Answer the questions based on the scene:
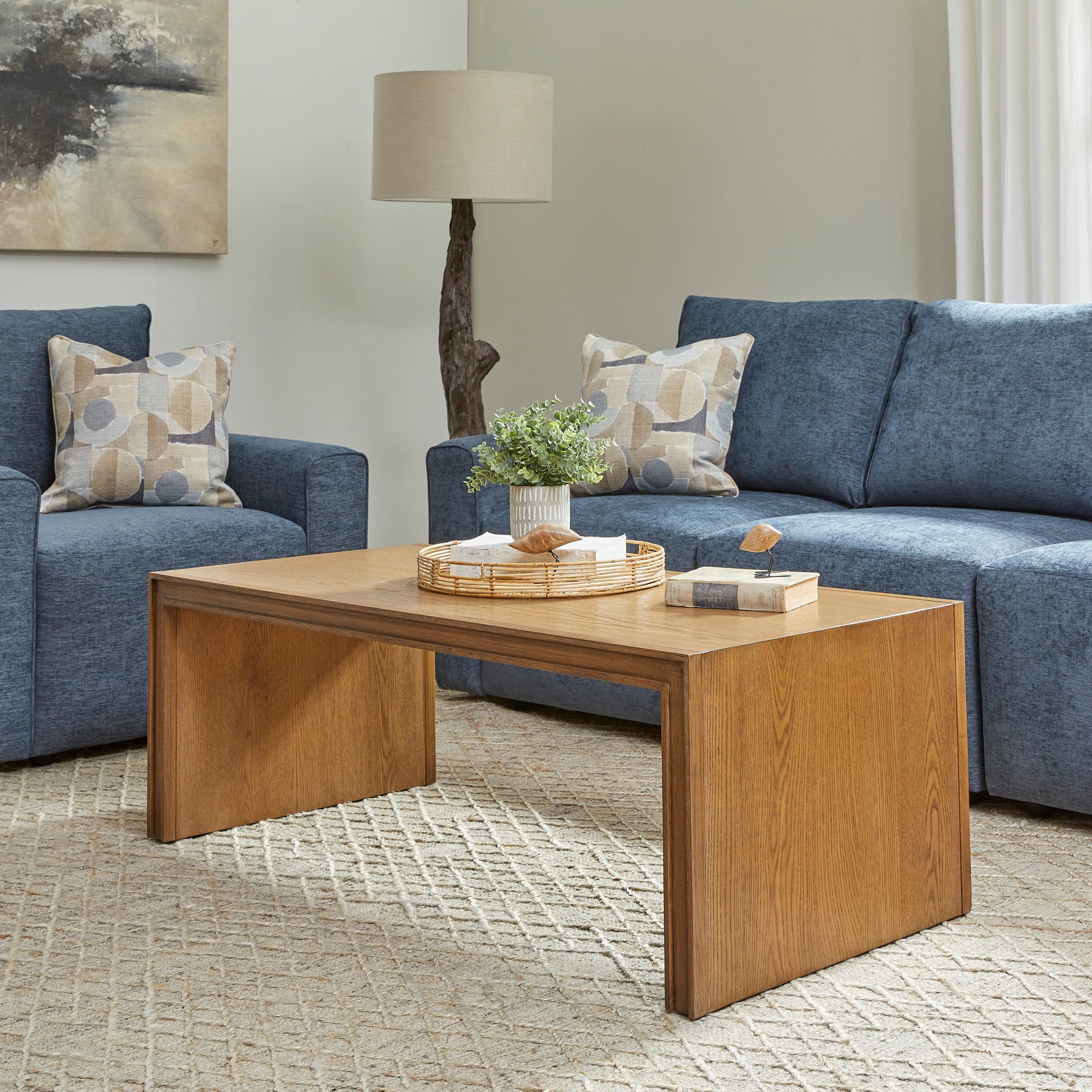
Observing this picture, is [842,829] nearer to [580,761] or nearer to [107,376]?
[580,761]

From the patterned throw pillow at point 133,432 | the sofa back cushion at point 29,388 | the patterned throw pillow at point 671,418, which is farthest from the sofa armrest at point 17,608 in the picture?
the patterned throw pillow at point 671,418

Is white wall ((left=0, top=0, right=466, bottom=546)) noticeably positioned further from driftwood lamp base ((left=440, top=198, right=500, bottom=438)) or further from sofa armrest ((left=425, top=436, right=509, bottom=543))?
sofa armrest ((left=425, top=436, right=509, bottom=543))

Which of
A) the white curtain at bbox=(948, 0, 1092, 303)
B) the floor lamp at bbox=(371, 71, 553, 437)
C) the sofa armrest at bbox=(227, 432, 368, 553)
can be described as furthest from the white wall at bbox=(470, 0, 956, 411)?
the sofa armrest at bbox=(227, 432, 368, 553)

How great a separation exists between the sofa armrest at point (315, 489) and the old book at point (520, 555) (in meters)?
1.05

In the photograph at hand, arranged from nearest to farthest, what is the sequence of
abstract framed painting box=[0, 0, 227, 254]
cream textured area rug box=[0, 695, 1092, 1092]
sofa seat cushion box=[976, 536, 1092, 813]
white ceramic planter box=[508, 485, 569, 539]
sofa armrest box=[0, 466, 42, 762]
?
cream textured area rug box=[0, 695, 1092, 1092]
white ceramic planter box=[508, 485, 569, 539]
sofa seat cushion box=[976, 536, 1092, 813]
sofa armrest box=[0, 466, 42, 762]
abstract framed painting box=[0, 0, 227, 254]

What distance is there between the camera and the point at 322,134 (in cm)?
451

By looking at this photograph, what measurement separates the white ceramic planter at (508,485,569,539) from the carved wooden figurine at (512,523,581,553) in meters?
0.09

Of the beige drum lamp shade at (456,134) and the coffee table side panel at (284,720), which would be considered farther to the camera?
the beige drum lamp shade at (456,134)

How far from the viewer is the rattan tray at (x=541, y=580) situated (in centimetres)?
196

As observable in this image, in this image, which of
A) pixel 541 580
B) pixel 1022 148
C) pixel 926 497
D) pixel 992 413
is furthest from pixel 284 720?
pixel 1022 148

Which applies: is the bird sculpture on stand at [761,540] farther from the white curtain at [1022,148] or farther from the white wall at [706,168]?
the white wall at [706,168]

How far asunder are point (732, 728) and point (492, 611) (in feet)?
1.35

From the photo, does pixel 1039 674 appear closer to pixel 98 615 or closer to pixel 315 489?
pixel 315 489

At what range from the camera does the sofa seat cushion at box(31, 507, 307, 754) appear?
2645 mm
